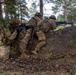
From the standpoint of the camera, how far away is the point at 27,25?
11.7 m

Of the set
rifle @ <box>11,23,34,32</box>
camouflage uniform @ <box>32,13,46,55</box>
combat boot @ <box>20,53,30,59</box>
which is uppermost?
rifle @ <box>11,23,34,32</box>

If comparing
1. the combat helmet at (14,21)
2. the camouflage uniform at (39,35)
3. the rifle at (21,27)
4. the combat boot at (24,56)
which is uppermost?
the combat helmet at (14,21)

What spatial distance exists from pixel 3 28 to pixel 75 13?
19448 mm

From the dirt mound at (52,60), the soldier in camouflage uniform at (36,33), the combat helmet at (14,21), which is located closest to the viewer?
the dirt mound at (52,60)

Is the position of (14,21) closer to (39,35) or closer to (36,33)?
(36,33)

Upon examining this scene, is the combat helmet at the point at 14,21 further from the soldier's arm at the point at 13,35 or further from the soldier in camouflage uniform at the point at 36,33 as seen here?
the soldier in camouflage uniform at the point at 36,33

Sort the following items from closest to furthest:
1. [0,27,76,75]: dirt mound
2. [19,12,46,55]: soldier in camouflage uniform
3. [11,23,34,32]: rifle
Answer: [0,27,76,75]: dirt mound < [11,23,34,32]: rifle < [19,12,46,55]: soldier in camouflage uniform

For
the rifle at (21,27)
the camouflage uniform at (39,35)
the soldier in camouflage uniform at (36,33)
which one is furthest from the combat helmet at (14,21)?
the camouflage uniform at (39,35)

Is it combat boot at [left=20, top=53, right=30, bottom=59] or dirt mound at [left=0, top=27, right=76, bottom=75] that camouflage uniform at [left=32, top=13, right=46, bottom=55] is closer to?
dirt mound at [left=0, top=27, right=76, bottom=75]

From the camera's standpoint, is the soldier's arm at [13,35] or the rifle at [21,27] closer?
the soldier's arm at [13,35]

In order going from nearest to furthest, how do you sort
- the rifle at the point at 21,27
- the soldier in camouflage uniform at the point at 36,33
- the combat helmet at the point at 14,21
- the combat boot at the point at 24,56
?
the combat boot at the point at 24,56 → the combat helmet at the point at 14,21 → the rifle at the point at 21,27 → the soldier in camouflage uniform at the point at 36,33

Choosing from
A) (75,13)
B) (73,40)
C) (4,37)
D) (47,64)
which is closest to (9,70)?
(47,64)

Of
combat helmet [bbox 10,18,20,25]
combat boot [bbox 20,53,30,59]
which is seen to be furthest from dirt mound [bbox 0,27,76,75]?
combat helmet [bbox 10,18,20,25]

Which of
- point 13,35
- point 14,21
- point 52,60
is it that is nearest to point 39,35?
point 13,35
